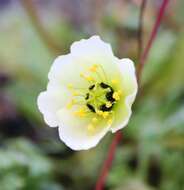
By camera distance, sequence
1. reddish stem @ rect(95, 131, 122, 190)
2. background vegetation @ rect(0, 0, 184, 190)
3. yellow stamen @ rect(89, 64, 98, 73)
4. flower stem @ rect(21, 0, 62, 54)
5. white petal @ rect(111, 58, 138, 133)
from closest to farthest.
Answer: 1. white petal @ rect(111, 58, 138, 133)
2. yellow stamen @ rect(89, 64, 98, 73)
3. reddish stem @ rect(95, 131, 122, 190)
4. background vegetation @ rect(0, 0, 184, 190)
5. flower stem @ rect(21, 0, 62, 54)

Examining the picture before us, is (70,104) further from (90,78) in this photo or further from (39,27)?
(39,27)

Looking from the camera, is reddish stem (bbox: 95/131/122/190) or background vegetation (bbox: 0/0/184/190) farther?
background vegetation (bbox: 0/0/184/190)

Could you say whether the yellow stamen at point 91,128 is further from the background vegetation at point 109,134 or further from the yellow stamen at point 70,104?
the background vegetation at point 109,134

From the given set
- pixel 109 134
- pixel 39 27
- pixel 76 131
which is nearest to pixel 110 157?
pixel 76 131

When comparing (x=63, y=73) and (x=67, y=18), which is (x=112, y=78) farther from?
(x=67, y=18)

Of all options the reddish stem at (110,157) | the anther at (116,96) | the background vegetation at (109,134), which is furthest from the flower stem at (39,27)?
the anther at (116,96)

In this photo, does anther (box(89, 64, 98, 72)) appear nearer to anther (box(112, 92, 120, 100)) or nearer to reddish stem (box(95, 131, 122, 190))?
Result: anther (box(112, 92, 120, 100))

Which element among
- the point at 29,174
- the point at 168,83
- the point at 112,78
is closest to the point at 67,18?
the point at 168,83

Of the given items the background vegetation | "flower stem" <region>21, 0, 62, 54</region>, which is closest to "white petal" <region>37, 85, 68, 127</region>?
the background vegetation
